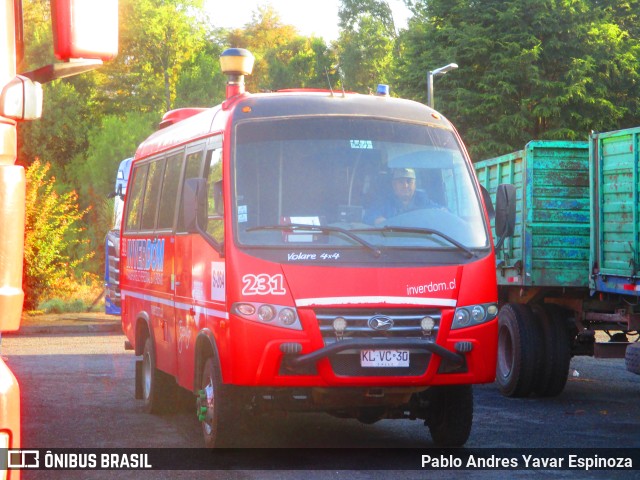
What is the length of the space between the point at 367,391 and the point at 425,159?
73.2 inches

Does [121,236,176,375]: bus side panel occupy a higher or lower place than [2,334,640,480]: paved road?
higher

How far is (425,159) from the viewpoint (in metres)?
9.28

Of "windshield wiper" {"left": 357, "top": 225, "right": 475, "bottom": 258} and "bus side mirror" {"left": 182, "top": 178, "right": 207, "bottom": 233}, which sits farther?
"bus side mirror" {"left": 182, "top": 178, "right": 207, "bottom": 233}

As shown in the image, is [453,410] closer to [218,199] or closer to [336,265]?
[336,265]

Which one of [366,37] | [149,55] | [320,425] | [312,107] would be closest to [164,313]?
[320,425]

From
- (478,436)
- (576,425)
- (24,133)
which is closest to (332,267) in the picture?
(478,436)

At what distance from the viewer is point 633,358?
11.1 metres

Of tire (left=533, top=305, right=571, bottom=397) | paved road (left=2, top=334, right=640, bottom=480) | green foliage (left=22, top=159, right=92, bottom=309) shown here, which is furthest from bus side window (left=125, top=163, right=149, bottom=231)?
green foliage (left=22, top=159, right=92, bottom=309)

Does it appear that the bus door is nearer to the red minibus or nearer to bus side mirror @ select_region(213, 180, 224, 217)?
the red minibus

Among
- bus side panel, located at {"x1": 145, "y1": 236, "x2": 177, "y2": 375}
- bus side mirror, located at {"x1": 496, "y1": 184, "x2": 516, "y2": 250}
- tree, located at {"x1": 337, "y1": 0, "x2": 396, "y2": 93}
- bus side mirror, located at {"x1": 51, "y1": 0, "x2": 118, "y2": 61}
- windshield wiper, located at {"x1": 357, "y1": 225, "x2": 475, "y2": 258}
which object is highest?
tree, located at {"x1": 337, "y1": 0, "x2": 396, "y2": 93}

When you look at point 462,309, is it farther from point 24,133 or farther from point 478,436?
point 24,133

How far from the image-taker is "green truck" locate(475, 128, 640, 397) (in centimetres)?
1230

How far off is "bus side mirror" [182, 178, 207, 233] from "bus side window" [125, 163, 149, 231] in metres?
3.33

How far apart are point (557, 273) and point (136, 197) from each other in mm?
4416
